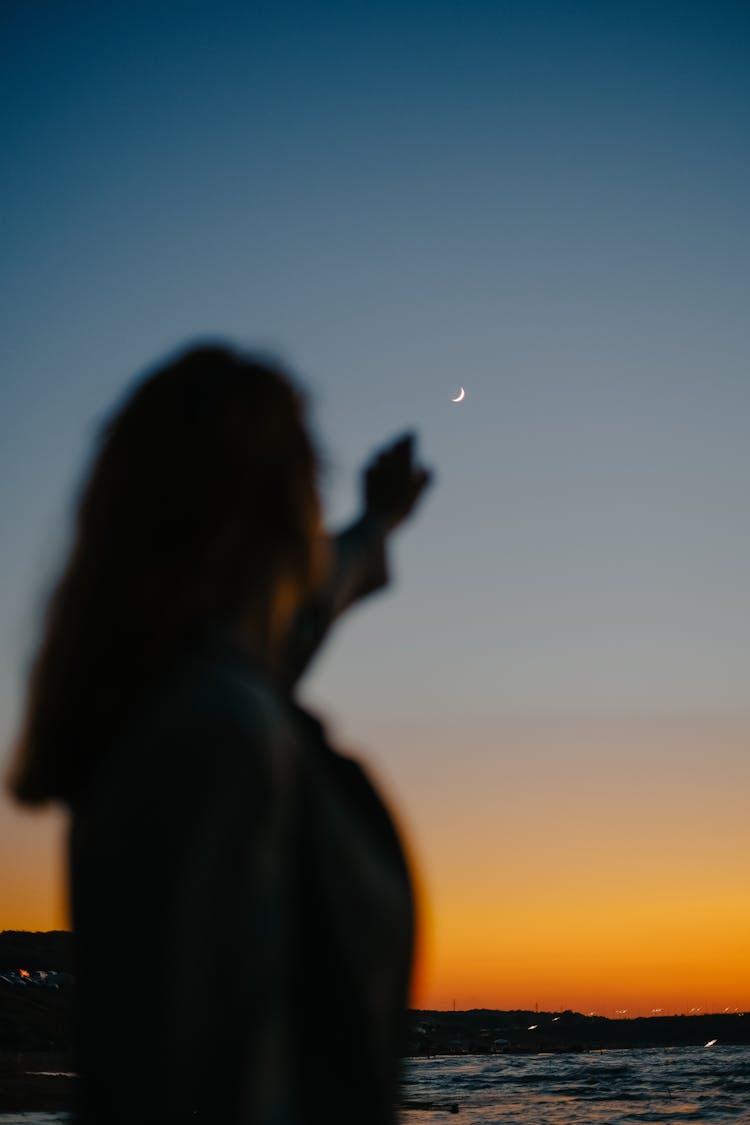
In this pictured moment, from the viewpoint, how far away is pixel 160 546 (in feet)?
3.20

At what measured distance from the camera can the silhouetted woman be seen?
744 millimetres

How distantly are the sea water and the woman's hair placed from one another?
29509mm

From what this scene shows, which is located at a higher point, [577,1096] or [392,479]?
[392,479]

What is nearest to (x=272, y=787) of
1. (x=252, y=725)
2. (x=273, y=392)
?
(x=252, y=725)

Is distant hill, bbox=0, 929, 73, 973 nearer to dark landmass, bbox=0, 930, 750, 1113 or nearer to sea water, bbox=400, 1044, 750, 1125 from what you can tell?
dark landmass, bbox=0, 930, 750, 1113

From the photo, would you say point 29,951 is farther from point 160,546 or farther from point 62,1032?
point 160,546

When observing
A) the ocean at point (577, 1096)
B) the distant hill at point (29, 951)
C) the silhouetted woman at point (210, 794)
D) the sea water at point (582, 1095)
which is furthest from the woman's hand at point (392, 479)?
the distant hill at point (29, 951)

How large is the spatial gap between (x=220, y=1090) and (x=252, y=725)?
275 millimetres

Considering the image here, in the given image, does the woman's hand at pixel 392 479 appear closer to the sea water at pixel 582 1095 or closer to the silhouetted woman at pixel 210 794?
the silhouetted woman at pixel 210 794

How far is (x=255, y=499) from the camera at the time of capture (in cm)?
99

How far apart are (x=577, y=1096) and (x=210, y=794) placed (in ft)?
192

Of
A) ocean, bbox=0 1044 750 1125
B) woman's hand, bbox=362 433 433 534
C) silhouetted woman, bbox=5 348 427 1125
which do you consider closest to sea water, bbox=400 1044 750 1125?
ocean, bbox=0 1044 750 1125

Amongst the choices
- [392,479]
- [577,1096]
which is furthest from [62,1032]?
[392,479]

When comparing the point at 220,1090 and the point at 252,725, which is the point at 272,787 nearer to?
the point at 252,725
